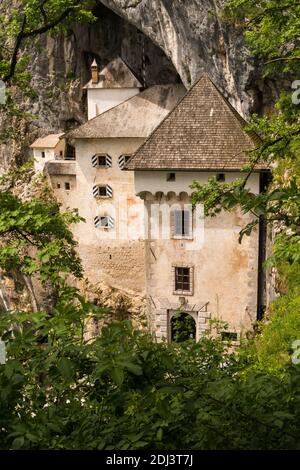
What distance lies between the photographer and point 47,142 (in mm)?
30688

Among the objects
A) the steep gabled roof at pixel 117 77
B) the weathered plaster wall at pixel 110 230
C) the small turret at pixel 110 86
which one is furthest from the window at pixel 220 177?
the steep gabled roof at pixel 117 77

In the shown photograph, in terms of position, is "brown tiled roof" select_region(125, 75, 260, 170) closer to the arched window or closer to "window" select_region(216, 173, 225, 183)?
"window" select_region(216, 173, 225, 183)

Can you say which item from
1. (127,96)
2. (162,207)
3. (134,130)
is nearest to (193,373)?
(162,207)

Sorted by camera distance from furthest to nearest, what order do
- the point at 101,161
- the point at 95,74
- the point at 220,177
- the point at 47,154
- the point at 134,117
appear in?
1. the point at 47,154
2. the point at 95,74
3. the point at 101,161
4. the point at 134,117
5. the point at 220,177

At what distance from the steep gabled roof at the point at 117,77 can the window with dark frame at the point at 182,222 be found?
433 inches

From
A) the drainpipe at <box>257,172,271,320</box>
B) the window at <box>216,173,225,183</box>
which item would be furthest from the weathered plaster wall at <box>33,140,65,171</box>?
the drainpipe at <box>257,172,271,320</box>

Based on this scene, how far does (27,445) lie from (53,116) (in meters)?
29.7

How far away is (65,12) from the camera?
9.33m

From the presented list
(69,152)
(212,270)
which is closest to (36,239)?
(212,270)

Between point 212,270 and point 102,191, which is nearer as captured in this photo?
point 212,270

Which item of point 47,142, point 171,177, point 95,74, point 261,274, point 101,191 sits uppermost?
point 95,74

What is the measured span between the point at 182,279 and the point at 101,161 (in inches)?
310

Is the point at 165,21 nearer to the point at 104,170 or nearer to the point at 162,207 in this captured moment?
the point at 104,170

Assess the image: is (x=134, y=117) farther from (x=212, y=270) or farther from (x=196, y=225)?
(x=212, y=270)
